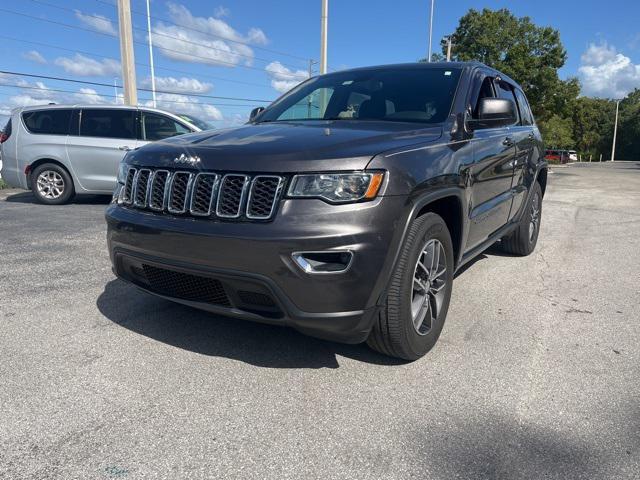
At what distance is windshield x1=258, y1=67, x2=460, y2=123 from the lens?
11.4 feet

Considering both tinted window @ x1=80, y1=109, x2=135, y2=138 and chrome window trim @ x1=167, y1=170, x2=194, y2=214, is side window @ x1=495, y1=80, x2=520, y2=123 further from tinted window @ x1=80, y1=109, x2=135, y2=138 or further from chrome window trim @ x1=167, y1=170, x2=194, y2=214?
tinted window @ x1=80, y1=109, x2=135, y2=138

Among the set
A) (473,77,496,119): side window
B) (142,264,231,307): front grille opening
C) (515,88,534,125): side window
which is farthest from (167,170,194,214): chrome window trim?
(515,88,534,125): side window

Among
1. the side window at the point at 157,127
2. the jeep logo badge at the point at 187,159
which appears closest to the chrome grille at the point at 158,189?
the jeep logo badge at the point at 187,159

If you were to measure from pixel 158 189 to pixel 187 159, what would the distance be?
26cm

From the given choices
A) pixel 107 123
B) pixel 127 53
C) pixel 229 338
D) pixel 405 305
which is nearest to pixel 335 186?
pixel 405 305

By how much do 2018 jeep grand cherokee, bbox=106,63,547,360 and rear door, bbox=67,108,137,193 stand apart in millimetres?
6133

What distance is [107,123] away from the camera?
8.79m

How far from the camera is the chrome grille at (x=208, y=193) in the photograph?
243 cm

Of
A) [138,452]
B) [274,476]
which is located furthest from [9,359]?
[274,476]

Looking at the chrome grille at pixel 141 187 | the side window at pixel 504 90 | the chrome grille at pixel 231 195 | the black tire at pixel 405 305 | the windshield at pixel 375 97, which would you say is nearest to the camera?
the chrome grille at pixel 231 195

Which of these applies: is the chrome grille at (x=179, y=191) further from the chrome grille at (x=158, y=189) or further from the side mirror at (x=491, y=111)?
the side mirror at (x=491, y=111)

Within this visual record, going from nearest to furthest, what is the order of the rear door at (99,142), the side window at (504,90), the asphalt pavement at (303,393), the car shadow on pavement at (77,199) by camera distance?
1. the asphalt pavement at (303,393)
2. the side window at (504,90)
3. the rear door at (99,142)
4. the car shadow on pavement at (77,199)

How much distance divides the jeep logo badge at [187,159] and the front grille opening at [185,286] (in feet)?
1.88

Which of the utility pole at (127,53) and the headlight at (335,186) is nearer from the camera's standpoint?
the headlight at (335,186)
